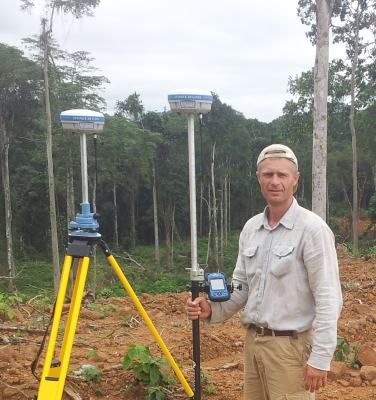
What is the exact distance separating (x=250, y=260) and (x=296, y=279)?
8.2 inches

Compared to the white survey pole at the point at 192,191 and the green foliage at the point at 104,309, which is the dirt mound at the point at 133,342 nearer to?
the green foliage at the point at 104,309

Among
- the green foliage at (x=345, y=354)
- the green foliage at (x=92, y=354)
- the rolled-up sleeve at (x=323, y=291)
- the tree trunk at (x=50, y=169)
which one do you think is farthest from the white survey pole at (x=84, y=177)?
the tree trunk at (x=50, y=169)

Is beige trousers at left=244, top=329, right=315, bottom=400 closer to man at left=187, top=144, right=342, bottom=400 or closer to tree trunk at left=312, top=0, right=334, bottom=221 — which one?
man at left=187, top=144, right=342, bottom=400

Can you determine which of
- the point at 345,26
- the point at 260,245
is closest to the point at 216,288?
the point at 260,245

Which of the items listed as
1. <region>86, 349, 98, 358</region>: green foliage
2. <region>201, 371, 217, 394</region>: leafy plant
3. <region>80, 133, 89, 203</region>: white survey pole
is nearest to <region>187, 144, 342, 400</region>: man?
<region>80, 133, 89, 203</region>: white survey pole

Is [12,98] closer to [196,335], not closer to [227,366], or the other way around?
[227,366]

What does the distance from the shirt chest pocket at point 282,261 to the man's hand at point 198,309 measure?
1.26 ft

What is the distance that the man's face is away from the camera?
64.5 inches

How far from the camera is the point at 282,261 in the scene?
1.62 meters

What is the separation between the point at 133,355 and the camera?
243 centimetres

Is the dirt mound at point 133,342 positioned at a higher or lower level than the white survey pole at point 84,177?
lower

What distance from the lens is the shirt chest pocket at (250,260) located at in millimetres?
1731

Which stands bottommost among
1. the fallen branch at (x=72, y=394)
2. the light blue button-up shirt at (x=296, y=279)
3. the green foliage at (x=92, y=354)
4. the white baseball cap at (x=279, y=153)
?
the green foliage at (x=92, y=354)

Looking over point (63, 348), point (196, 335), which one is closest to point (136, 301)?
point (196, 335)
